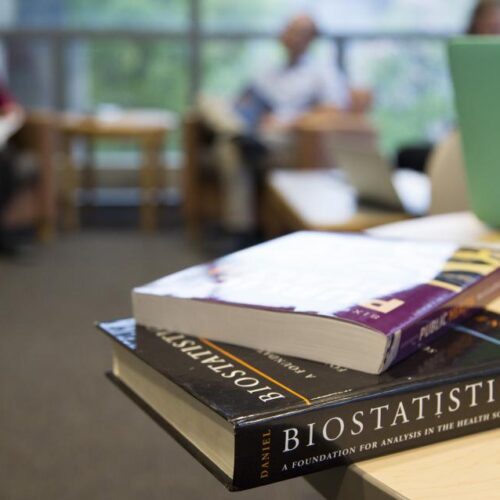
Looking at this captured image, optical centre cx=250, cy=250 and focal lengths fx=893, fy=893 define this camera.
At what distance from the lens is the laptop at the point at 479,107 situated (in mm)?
766

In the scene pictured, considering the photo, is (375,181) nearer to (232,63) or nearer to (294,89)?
(294,89)

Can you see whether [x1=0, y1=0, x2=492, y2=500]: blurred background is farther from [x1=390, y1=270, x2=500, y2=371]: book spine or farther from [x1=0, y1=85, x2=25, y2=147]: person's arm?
[x1=390, y1=270, x2=500, y2=371]: book spine

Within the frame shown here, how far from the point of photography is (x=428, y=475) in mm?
501

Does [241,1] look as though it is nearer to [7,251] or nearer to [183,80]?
[183,80]

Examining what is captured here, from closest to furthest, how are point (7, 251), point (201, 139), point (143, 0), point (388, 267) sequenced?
point (388, 267)
point (7, 251)
point (201, 139)
point (143, 0)

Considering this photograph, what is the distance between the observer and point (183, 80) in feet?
19.5

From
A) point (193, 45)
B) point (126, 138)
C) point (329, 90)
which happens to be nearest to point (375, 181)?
point (329, 90)

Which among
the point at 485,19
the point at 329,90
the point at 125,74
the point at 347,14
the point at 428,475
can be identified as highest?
the point at 347,14

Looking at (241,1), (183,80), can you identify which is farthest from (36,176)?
(241,1)

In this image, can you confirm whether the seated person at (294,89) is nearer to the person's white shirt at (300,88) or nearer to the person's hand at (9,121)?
the person's white shirt at (300,88)

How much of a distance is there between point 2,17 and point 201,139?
2.09 m

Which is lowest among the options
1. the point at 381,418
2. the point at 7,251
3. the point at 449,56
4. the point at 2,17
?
the point at 7,251

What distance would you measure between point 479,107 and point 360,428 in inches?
15.3

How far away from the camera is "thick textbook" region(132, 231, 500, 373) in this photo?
0.55m
